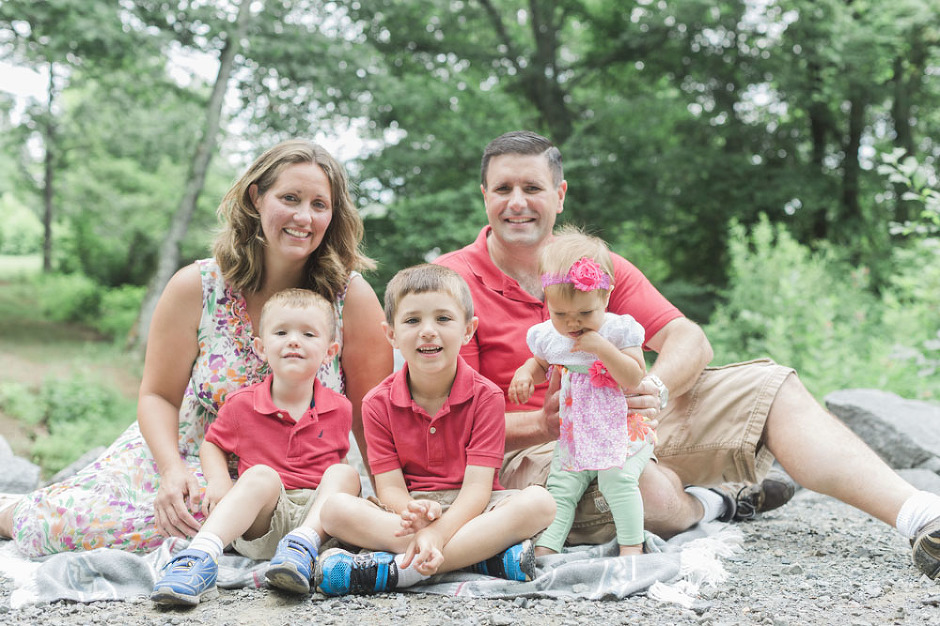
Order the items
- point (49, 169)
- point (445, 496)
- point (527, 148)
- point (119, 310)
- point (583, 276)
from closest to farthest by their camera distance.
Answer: point (583, 276), point (445, 496), point (527, 148), point (119, 310), point (49, 169)

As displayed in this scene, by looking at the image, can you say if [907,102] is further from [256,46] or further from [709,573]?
[709,573]

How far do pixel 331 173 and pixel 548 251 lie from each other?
0.99 meters

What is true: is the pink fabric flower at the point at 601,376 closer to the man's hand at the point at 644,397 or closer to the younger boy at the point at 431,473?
the man's hand at the point at 644,397

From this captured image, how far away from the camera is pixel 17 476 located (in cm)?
408

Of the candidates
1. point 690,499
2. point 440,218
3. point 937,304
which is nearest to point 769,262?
point 937,304

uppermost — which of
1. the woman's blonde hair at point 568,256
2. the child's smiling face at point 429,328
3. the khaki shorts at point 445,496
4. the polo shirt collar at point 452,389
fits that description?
the woman's blonde hair at point 568,256

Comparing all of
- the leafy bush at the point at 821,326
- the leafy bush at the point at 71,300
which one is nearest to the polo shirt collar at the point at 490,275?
the leafy bush at the point at 821,326

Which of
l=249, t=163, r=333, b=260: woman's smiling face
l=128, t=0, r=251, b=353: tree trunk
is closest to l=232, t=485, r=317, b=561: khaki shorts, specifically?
l=249, t=163, r=333, b=260: woman's smiling face

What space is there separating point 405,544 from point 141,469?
3.74ft

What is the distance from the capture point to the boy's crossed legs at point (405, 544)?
90.1 inches

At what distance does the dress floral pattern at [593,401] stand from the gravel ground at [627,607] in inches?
18.8

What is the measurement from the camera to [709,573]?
7.95 feet

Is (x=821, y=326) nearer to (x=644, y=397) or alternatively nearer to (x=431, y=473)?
(x=644, y=397)

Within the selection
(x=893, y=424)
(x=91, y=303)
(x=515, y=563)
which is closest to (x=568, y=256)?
(x=515, y=563)
